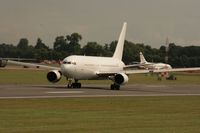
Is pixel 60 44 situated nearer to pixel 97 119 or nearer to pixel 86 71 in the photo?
pixel 86 71

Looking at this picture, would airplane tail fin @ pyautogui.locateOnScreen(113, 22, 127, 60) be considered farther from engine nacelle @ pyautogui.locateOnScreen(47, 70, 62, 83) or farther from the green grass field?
the green grass field

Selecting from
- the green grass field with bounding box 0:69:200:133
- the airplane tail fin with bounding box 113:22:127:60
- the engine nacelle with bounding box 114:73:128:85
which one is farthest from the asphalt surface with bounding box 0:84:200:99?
the airplane tail fin with bounding box 113:22:127:60

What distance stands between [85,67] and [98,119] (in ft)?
107

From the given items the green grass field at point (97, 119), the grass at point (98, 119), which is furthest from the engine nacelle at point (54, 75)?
the green grass field at point (97, 119)

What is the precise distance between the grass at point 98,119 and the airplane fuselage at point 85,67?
78.3 ft

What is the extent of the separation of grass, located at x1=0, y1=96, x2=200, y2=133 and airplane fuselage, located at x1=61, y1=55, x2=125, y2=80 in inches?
939

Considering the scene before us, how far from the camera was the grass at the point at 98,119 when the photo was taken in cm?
1852

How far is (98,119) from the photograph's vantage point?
21.7 meters

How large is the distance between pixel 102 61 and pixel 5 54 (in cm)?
14613

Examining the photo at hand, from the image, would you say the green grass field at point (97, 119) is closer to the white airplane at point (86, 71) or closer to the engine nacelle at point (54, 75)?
the white airplane at point (86, 71)

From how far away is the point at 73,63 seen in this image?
53.0 meters

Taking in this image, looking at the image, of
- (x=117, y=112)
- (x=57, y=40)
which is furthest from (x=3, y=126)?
(x=57, y=40)

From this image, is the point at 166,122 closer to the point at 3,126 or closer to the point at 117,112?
the point at 117,112

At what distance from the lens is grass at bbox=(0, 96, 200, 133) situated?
60.7 feet
